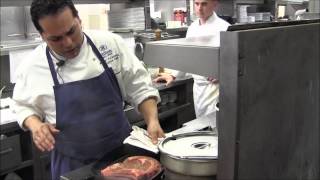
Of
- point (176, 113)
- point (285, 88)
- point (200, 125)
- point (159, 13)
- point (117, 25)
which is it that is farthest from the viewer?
point (159, 13)

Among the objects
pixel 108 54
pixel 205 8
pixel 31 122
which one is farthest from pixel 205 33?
pixel 31 122

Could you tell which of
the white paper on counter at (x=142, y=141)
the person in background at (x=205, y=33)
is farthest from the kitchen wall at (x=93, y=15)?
the white paper on counter at (x=142, y=141)

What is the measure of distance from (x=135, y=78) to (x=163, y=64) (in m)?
0.71

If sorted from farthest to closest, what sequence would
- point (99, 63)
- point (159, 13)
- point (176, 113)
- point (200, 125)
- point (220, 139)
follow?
1. point (159, 13)
2. point (176, 113)
3. point (99, 63)
4. point (200, 125)
5. point (220, 139)

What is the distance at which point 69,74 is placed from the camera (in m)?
1.51

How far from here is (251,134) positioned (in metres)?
0.79

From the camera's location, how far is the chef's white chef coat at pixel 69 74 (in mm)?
1492

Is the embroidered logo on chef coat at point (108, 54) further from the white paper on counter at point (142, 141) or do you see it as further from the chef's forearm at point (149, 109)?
the white paper on counter at point (142, 141)

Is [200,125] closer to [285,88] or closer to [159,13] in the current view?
[285,88]

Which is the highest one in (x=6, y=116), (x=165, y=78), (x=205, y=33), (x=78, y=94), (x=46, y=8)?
(x=46, y=8)

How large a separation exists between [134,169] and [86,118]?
55 centimetres

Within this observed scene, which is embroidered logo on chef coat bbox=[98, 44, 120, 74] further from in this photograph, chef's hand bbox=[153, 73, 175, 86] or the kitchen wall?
the kitchen wall

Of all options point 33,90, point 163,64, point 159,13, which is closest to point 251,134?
point 163,64

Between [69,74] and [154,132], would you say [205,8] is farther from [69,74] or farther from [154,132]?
[154,132]
